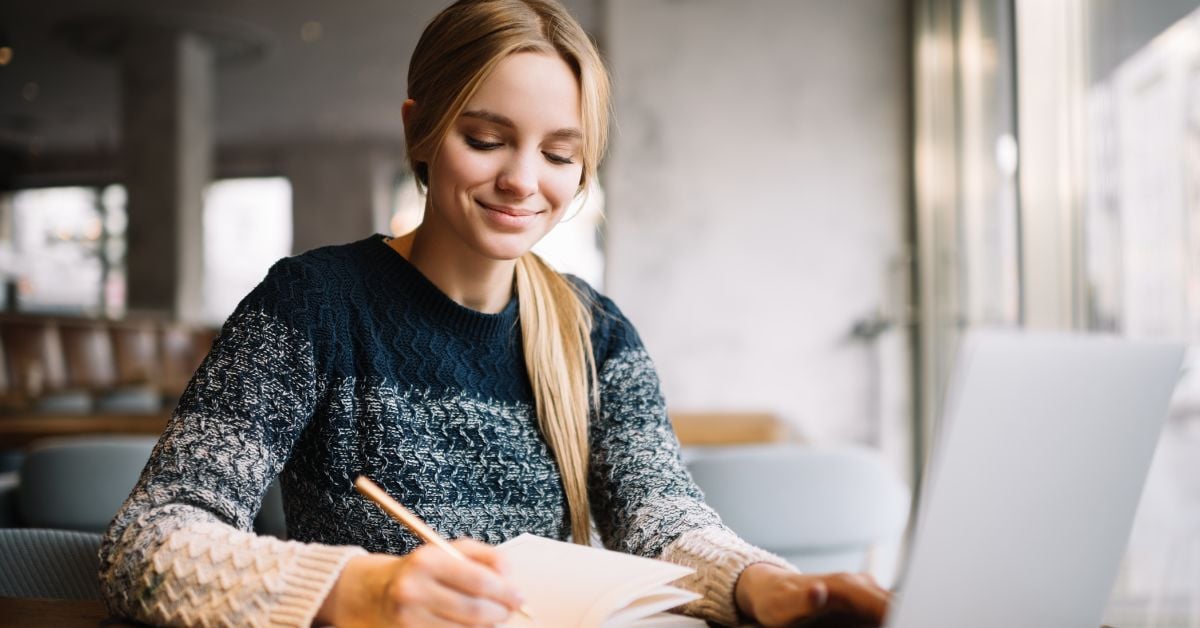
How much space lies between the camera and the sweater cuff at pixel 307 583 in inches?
25.4

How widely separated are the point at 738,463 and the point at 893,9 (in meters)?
Answer: 3.20

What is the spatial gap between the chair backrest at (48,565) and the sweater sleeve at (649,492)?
0.52 m

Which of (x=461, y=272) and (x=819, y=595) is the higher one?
(x=461, y=272)

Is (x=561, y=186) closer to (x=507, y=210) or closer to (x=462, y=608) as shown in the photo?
(x=507, y=210)


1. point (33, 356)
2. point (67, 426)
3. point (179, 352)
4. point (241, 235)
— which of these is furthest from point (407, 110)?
point (241, 235)

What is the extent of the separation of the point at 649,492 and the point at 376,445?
266 millimetres

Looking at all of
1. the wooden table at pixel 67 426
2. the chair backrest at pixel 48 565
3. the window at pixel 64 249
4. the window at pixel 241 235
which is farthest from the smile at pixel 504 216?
the window at pixel 241 235

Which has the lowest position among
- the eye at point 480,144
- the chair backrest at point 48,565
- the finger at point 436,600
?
the chair backrest at point 48,565

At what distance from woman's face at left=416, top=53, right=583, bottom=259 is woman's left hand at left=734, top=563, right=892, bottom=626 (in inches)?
15.4

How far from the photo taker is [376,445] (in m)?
0.95

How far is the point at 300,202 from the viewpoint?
8.74m

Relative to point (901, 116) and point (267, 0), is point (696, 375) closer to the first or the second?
point (901, 116)

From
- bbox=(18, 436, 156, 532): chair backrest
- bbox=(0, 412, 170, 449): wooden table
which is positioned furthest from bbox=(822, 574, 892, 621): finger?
bbox=(0, 412, 170, 449): wooden table

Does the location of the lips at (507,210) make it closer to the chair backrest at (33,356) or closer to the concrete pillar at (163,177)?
the chair backrest at (33,356)
